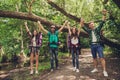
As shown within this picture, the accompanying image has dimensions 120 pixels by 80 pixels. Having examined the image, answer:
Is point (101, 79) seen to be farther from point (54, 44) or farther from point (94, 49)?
point (54, 44)

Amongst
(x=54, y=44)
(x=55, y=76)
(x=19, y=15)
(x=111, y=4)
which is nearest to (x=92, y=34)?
(x=54, y=44)

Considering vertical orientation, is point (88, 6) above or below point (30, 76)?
above

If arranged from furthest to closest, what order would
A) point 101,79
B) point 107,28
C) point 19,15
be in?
point 107,28, point 19,15, point 101,79

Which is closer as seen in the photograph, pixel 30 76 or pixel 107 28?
pixel 30 76

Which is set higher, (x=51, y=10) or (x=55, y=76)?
(x=51, y=10)

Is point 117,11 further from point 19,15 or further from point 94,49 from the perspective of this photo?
point 19,15

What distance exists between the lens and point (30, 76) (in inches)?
486

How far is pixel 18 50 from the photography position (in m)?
21.4

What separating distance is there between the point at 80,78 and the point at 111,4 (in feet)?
19.4

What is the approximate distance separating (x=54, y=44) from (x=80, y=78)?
6.60 feet

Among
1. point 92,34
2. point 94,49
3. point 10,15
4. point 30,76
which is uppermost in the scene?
point 10,15

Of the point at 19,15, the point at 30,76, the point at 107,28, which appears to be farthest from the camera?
the point at 107,28

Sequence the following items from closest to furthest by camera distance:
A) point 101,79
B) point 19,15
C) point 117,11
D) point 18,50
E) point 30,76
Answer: point 101,79 < point 19,15 < point 30,76 < point 117,11 < point 18,50

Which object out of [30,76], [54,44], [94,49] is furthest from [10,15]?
[94,49]
